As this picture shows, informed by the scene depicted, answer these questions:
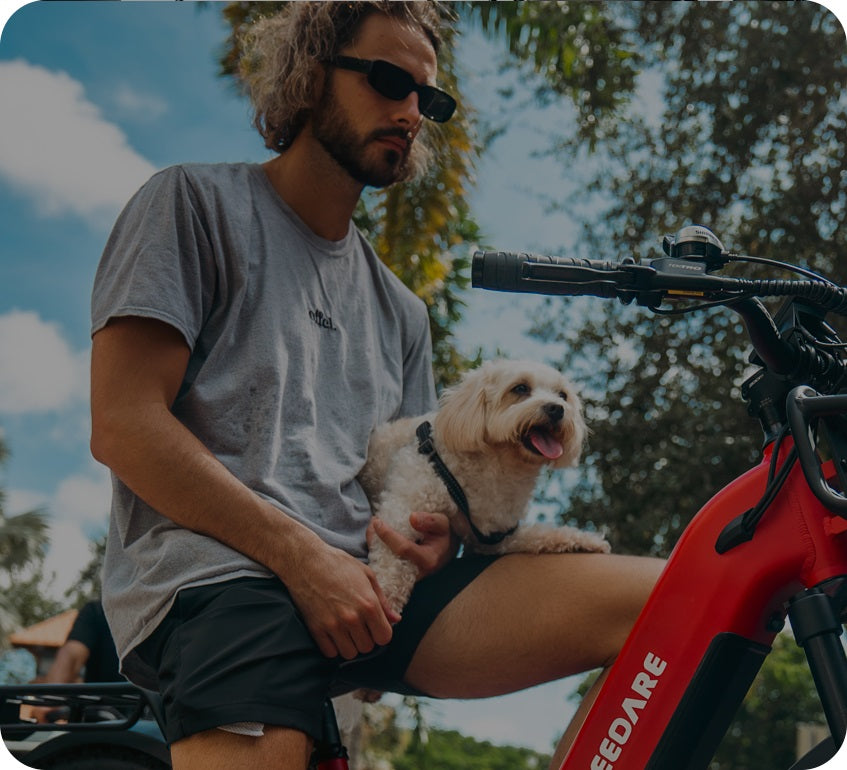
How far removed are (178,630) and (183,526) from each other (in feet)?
0.62

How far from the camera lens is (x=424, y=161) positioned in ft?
9.06

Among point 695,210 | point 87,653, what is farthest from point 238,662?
point 695,210

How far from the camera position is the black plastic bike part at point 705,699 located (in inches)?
51.3

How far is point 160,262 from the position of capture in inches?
66.3

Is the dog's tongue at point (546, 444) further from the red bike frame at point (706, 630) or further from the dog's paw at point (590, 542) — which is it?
the red bike frame at point (706, 630)

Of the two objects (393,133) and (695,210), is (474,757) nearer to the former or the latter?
(695,210)

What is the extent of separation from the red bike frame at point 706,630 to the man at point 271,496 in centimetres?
21

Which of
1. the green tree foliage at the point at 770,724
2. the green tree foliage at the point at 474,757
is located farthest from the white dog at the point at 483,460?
the green tree foliage at the point at 770,724

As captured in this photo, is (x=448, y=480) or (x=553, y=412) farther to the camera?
(x=553, y=412)

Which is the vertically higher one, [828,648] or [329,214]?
[329,214]

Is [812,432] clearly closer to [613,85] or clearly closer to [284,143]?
[284,143]

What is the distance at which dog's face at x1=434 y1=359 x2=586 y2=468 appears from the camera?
232 centimetres

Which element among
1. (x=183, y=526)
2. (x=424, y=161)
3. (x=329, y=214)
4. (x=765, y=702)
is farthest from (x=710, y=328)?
(x=765, y=702)

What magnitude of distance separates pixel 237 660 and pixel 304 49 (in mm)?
1556
